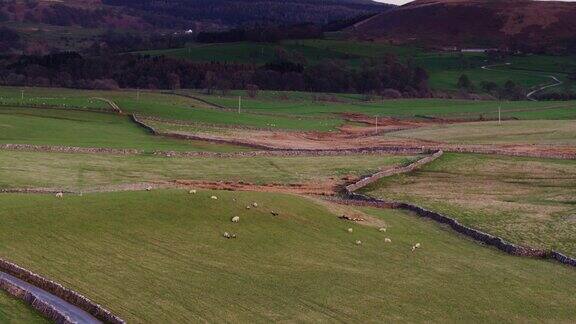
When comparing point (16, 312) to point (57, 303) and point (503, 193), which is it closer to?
point (57, 303)

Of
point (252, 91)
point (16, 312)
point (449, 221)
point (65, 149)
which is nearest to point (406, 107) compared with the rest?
point (252, 91)

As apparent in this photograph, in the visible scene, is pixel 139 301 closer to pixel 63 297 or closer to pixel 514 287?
pixel 63 297

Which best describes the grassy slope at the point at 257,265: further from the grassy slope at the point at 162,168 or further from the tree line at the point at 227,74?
the tree line at the point at 227,74

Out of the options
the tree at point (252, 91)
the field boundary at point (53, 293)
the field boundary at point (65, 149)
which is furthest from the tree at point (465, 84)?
the field boundary at point (53, 293)

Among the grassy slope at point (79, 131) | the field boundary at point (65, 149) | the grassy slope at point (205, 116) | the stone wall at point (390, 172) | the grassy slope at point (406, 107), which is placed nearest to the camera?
the stone wall at point (390, 172)

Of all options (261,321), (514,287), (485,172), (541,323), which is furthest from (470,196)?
(261,321)

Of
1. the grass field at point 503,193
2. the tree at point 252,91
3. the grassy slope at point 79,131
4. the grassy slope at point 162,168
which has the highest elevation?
the tree at point 252,91
